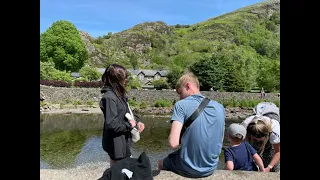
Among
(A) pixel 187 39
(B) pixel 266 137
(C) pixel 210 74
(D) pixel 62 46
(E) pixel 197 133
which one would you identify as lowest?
(B) pixel 266 137

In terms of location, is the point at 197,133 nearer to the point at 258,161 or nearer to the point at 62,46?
the point at 258,161

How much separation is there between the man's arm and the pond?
269 inches

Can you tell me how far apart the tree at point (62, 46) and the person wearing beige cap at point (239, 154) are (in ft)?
157

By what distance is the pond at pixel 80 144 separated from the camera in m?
11.1

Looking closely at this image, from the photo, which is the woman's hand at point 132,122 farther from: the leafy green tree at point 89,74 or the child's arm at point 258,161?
the leafy green tree at point 89,74

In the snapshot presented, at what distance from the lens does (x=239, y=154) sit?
3316mm

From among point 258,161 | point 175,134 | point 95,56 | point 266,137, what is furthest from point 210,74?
point 95,56

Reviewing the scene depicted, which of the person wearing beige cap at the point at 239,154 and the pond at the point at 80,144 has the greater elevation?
the person wearing beige cap at the point at 239,154

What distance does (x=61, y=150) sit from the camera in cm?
1313

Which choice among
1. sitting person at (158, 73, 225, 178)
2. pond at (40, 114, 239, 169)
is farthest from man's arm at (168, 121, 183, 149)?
pond at (40, 114, 239, 169)

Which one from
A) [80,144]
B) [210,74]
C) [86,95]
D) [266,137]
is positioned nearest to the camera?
[266,137]

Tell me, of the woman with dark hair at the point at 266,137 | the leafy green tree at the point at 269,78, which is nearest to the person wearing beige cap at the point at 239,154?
the woman with dark hair at the point at 266,137

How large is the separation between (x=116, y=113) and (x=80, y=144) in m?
12.2

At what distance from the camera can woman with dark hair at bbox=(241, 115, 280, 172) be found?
341 cm
